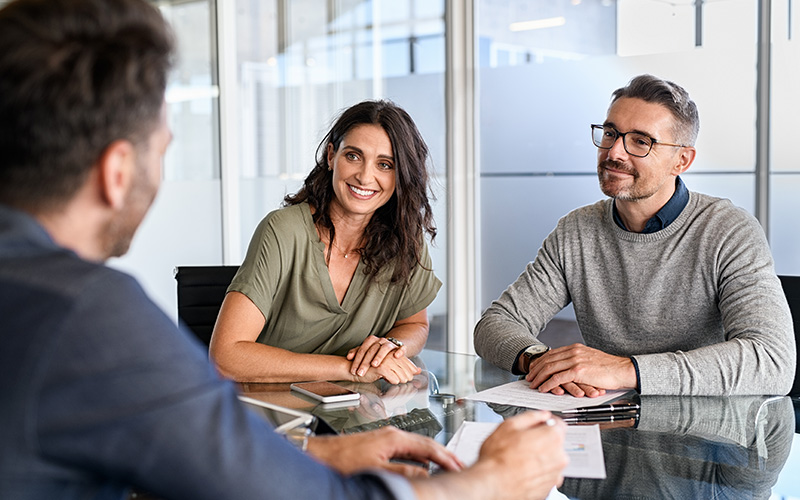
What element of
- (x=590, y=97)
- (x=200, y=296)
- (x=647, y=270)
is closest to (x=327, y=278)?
(x=200, y=296)

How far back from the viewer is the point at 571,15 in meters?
4.31

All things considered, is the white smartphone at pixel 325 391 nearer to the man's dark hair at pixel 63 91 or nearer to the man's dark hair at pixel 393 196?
the man's dark hair at pixel 393 196

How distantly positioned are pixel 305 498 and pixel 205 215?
12.6 feet

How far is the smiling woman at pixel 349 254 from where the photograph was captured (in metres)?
2.35

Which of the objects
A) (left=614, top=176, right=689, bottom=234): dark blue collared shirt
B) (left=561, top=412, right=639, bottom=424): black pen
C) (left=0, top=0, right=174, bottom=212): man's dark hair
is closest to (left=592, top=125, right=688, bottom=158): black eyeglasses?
(left=614, top=176, right=689, bottom=234): dark blue collared shirt

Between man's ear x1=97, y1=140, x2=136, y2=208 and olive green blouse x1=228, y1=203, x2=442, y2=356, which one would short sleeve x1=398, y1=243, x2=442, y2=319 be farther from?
man's ear x1=97, y1=140, x2=136, y2=208

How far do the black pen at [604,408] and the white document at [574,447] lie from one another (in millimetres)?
97

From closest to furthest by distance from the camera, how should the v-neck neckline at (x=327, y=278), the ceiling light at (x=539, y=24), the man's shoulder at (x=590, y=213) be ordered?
the v-neck neckline at (x=327, y=278)
the man's shoulder at (x=590, y=213)
the ceiling light at (x=539, y=24)

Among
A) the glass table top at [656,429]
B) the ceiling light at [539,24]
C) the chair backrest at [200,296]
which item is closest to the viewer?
the glass table top at [656,429]

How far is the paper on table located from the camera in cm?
181

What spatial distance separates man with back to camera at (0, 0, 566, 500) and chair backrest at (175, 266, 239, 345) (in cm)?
193

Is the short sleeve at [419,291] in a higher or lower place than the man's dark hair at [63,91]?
lower

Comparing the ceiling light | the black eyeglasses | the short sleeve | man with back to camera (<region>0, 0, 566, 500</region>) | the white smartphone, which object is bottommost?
the white smartphone

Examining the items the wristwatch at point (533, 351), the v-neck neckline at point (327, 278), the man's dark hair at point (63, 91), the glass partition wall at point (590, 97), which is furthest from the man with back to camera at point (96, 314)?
the glass partition wall at point (590, 97)
